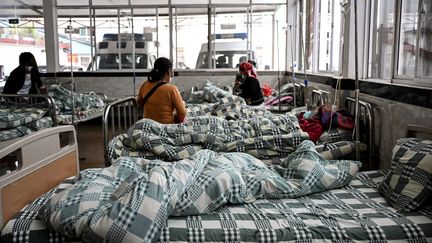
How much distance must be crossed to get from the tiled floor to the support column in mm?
1336

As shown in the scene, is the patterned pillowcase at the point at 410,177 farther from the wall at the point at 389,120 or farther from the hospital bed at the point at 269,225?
the wall at the point at 389,120

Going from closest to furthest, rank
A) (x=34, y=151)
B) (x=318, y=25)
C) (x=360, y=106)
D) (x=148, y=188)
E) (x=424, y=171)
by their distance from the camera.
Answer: (x=148, y=188), (x=424, y=171), (x=34, y=151), (x=360, y=106), (x=318, y=25)

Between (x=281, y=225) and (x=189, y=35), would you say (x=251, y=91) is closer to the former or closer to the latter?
(x=189, y=35)

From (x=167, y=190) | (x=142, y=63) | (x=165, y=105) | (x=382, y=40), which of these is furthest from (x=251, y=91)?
(x=167, y=190)

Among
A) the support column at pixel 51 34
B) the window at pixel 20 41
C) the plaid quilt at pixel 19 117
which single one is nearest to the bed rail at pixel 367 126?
the plaid quilt at pixel 19 117

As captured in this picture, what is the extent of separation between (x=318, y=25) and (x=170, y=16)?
3.13 meters

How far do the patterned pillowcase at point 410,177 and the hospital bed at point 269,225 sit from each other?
0.05 metres

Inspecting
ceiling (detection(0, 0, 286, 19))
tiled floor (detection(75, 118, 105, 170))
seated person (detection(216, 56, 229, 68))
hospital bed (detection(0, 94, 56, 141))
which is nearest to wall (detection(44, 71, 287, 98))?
seated person (detection(216, 56, 229, 68))

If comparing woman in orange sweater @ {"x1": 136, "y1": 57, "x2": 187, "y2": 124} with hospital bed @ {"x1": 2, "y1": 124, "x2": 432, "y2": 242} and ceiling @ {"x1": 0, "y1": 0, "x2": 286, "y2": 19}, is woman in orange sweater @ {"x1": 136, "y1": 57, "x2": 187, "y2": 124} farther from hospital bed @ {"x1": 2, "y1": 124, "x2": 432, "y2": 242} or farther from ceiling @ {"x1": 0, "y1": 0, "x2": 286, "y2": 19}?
ceiling @ {"x1": 0, "y1": 0, "x2": 286, "y2": 19}

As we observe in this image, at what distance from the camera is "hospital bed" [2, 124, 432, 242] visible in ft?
5.32

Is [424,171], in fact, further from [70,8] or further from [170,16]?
[70,8]

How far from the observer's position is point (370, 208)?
1917mm

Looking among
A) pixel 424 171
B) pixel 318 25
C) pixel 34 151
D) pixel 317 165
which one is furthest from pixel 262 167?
pixel 318 25

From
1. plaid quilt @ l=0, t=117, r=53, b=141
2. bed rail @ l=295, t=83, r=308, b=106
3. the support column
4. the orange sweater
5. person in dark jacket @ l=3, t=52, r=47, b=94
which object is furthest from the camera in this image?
the support column
